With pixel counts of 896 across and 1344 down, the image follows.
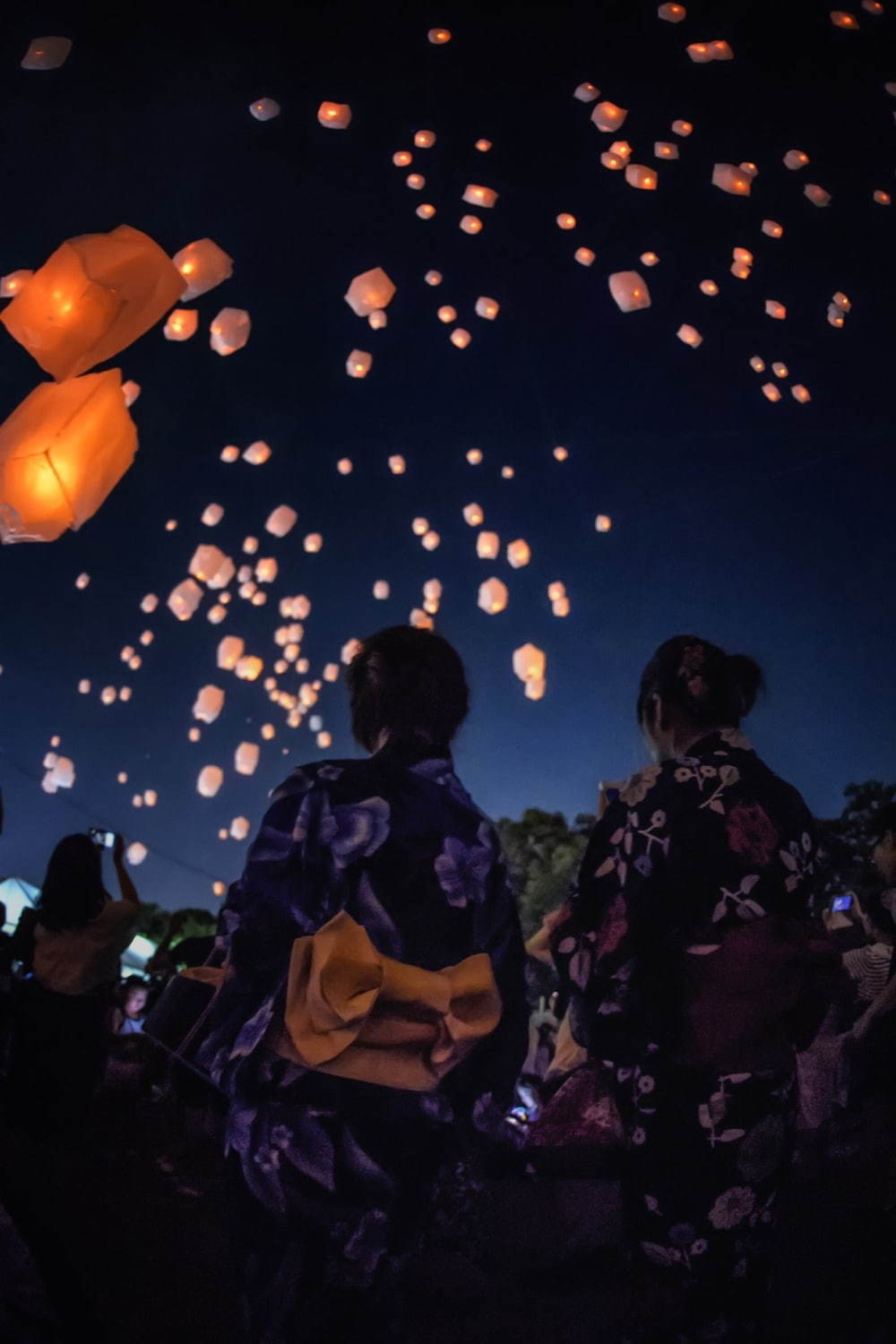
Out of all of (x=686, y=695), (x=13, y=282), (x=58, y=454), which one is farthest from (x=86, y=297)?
(x=686, y=695)

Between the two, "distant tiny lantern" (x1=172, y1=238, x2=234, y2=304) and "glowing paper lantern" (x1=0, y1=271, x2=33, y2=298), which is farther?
"distant tiny lantern" (x1=172, y1=238, x2=234, y2=304)

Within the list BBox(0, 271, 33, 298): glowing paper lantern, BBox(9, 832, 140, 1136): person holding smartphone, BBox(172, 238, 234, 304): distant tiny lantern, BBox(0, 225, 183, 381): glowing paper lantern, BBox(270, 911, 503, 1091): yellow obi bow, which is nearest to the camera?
BBox(270, 911, 503, 1091): yellow obi bow

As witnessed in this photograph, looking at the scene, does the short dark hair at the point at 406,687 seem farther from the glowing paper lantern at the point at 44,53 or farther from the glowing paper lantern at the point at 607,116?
the glowing paper lantern at the point at 607,116

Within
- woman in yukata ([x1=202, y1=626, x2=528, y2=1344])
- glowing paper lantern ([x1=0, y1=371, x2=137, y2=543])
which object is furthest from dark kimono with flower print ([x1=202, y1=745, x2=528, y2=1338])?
glowing paper lantern ([x1=0, y1=371, x2=137, y2=543])

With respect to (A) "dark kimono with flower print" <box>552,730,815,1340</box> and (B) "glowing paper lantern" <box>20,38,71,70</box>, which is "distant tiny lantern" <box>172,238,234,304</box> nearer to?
(B) "glowing paper lantern" <box>20,38,71,70</box>

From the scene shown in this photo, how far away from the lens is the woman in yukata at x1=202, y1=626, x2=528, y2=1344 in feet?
4.84

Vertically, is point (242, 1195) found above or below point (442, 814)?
below

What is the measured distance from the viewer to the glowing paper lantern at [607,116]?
4.76 m

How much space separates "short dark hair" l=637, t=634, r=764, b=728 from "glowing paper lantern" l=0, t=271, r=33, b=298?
2.32 m

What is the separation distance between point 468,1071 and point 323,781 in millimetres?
604

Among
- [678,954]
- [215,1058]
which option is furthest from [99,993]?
[678,954]

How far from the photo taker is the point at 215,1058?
1585mm

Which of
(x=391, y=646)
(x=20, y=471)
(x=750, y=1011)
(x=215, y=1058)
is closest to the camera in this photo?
(x=215, y=1058)

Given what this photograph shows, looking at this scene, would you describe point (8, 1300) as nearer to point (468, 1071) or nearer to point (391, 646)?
point (468, 1071)
